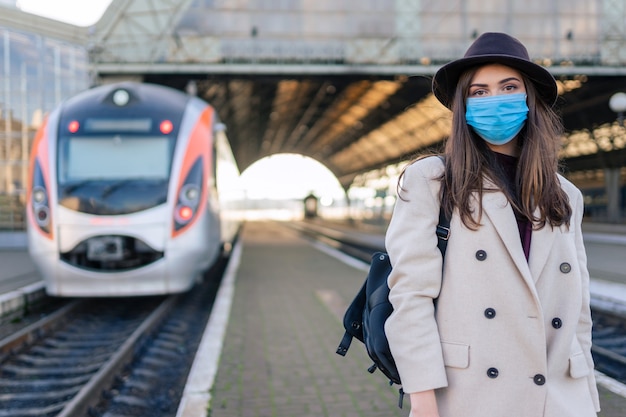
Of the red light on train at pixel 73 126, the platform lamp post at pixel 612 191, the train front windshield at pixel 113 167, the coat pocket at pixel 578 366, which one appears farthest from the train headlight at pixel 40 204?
the platform lamp post at pixel 612 191

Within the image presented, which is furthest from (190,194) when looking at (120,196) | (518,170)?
(518,170)

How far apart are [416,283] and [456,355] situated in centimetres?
24

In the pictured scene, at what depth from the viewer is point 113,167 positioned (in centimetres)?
737

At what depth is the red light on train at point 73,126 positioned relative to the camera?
738cm

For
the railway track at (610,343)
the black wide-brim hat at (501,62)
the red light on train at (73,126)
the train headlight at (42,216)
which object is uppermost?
the red light on train at (73,126)

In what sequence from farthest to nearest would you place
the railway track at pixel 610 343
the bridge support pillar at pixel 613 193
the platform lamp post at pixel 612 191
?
1. the bridge support pillar at pixel 613 193
2. the platform lamp post at pixel 612 191
3. the railway track at pixel 610 343

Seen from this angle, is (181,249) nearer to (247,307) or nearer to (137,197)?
(137,197)

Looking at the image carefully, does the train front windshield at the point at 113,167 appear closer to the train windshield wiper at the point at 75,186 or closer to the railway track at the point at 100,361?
the train windshield wiper at the point at 75,186

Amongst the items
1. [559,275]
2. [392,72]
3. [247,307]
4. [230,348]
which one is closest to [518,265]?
[559,275]

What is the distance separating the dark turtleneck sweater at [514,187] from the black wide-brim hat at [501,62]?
26cm

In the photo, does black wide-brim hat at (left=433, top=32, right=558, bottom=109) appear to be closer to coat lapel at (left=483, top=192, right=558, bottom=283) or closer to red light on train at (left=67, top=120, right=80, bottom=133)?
coat lapel at (left=483, top=192, right=558, bottom=283)

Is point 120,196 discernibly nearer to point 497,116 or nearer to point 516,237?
point 497,116

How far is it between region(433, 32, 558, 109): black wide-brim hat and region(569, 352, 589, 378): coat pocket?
828 mm

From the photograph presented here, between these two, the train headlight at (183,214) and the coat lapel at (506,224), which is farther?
the train headlight at (183,214)
